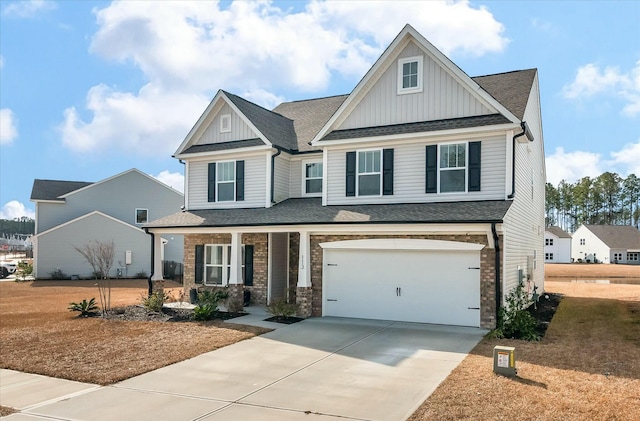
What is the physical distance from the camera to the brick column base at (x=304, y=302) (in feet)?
53.6

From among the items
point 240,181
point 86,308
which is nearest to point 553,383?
point 240,181

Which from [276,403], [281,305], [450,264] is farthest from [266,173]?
[276,403]

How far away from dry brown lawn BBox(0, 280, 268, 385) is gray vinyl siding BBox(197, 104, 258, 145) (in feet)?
26.7

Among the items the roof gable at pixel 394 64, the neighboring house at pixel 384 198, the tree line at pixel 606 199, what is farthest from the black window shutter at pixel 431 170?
the tree line at pixel 606 199

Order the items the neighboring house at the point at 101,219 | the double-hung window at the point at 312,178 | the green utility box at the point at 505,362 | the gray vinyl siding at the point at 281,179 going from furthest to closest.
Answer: the neighboring house at the point at 101,219 → the double-hung window at the point at 312,178 → the gray vinyl siding at the point at 281,179 → the green utility box at the point at 505,362

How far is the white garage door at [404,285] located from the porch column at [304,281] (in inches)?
22.6

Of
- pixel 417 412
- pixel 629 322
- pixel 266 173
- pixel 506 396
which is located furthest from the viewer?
pixel 266 173

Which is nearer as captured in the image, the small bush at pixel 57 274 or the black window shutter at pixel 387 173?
the black window shutter at pixel 387 173

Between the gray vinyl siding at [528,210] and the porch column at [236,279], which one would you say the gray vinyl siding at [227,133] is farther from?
the gray vinyl siding at [528,210]

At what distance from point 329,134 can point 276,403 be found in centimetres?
1156

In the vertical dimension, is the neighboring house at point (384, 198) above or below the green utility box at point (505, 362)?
above

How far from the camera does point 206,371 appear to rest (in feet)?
33.2

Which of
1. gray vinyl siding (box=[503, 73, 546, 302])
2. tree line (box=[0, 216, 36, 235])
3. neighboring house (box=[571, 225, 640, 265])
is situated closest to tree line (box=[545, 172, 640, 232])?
neighboring house (box=[571, 225, 640, 265])

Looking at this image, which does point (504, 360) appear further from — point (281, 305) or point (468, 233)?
point (281, 305)
